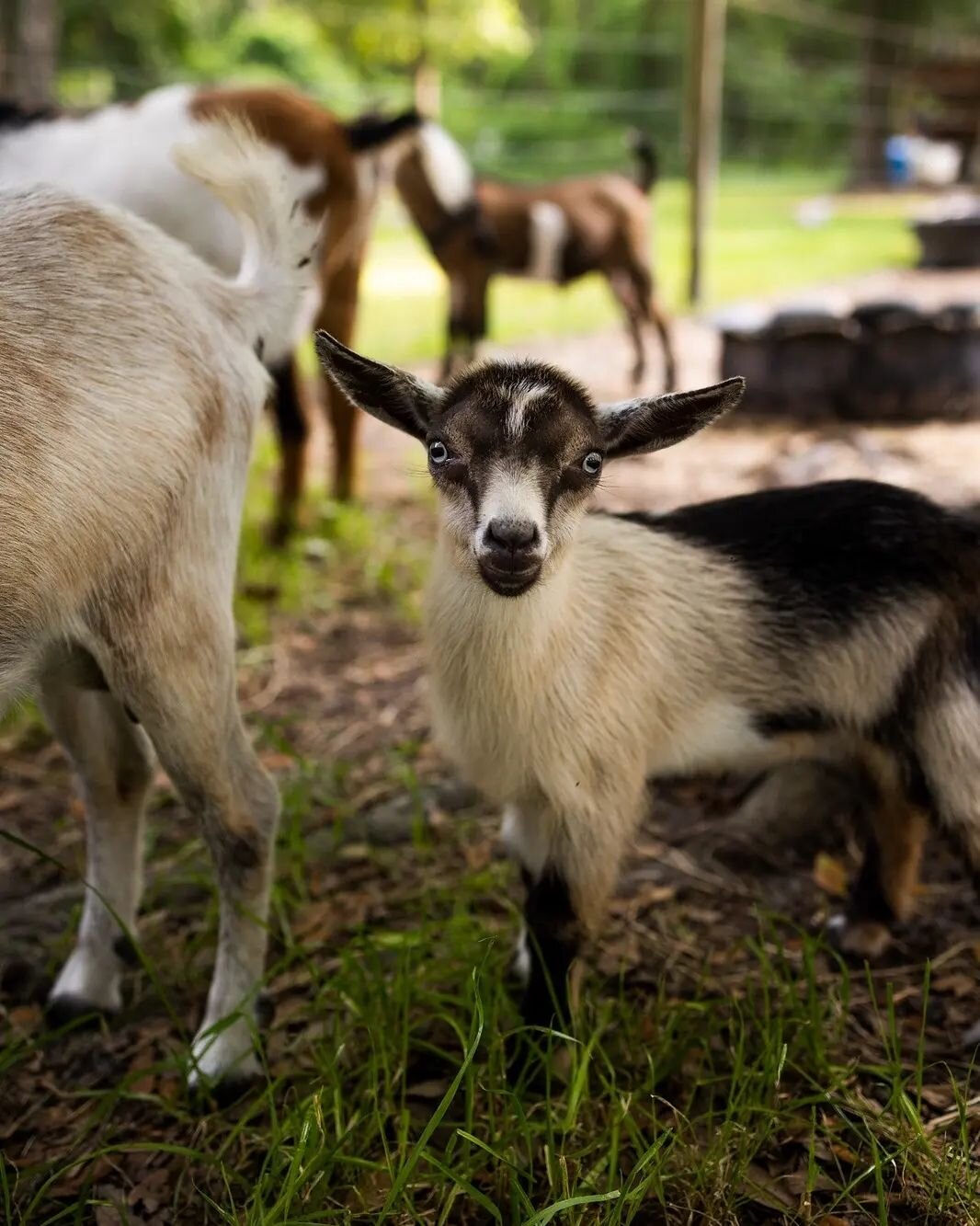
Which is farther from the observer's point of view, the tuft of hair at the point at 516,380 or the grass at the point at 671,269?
the grass at the point at 671,269

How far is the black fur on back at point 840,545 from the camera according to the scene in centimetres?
230

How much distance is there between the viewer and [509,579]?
1927mm

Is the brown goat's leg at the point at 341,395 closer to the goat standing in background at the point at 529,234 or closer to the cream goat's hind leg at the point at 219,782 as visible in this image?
the goat standing in background at the point at 529,234

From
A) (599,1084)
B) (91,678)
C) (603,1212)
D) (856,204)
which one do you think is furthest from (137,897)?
(856,204)

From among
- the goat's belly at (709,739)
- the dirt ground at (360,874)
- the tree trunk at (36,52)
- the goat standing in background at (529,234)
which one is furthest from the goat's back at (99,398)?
the tree trunk at (36,52)

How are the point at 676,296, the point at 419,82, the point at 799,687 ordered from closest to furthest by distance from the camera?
the point at 799,687
the point at 676,296
the point at 419,82

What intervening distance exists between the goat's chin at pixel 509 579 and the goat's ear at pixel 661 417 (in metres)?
0.35

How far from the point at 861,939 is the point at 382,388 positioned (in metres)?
1.57

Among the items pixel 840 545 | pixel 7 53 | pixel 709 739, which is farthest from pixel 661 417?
pixel 7 53

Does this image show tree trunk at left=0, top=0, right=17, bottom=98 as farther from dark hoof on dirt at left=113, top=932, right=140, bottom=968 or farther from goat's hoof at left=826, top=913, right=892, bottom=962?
goat's hoof at left=826, top=913, right=892, bottom=962

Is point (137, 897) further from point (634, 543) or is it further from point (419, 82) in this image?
point (419, 82)

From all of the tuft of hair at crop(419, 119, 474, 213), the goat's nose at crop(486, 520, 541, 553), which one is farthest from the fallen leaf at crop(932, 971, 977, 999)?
the tuft of hair at crop(419, 119, 474, 213)

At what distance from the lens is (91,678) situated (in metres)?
2.15

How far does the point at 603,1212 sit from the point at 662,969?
2.34 feet
